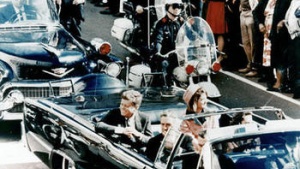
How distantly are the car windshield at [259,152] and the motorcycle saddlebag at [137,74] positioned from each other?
19.0 ft

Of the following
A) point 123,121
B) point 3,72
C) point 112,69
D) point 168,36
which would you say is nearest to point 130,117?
point 123,121

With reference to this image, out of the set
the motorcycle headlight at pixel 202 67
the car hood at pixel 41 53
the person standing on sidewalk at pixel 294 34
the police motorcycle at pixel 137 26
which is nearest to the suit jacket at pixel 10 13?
the car hood at pixel 41 53

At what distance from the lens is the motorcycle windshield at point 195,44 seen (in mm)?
12836

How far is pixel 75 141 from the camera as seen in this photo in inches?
358

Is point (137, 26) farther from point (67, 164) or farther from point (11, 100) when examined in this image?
point (67, 164)

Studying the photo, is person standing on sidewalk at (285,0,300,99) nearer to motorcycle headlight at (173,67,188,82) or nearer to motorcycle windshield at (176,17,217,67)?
motorcycle windshield at (176,17,217,67)

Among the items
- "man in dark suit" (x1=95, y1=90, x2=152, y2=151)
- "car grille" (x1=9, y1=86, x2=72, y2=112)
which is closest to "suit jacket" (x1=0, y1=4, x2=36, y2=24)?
"car grille" (x1=9, y1=86, x2=72, y2=112)

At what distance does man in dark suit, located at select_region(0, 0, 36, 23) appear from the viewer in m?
13.5

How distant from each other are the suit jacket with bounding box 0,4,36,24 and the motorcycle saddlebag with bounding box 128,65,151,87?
1.78 m

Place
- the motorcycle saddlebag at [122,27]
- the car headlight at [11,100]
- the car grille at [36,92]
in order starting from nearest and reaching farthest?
the car headlight at [11,100] < the car grille at [36,92] < the motorcycle saddlebag at [122,27]

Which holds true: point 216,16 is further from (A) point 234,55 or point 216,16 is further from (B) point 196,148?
(B) point 196,148

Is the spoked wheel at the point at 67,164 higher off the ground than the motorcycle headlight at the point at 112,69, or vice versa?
the motorcycle headlight at the point at 112,69

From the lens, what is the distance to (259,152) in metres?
7.30

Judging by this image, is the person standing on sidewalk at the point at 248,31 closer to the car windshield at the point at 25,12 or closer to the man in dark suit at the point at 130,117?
the car windshield at the point at 25,12
